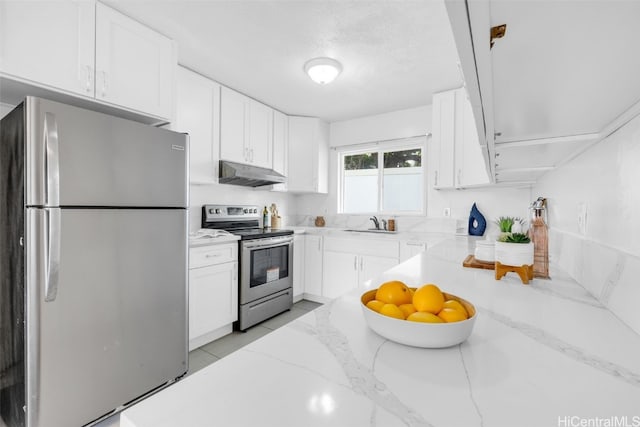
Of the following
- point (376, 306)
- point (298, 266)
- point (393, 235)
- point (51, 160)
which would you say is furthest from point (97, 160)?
point (393, 235)

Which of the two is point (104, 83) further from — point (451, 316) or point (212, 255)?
point (451, 316)

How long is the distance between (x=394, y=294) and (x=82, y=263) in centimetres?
155

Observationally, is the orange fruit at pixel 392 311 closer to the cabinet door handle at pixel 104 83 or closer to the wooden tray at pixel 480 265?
the wooden tray at pixel 480 265

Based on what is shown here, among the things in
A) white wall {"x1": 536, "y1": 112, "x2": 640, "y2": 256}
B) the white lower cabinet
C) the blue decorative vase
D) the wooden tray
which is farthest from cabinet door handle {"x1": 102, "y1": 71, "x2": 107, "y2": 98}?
the blue decorative vase

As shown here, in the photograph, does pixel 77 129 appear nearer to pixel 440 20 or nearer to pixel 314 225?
pixel 440 20

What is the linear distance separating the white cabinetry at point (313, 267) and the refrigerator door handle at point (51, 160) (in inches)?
99.4

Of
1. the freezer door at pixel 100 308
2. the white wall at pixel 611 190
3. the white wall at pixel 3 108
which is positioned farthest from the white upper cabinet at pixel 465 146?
the white wall at pixel 3 108

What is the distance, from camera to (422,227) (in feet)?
11.2

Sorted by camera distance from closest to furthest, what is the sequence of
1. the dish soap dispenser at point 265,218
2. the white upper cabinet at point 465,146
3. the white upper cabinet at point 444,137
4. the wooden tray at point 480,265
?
the wooden tray at point 480,265 → the white upper cabinet at point 465,146 → the white upper cabinet at point 444,137 → the dish soap dispenser at point 265,218

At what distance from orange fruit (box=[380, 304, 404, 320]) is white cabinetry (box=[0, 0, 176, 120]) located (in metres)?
2.06

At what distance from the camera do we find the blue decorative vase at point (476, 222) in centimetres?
297

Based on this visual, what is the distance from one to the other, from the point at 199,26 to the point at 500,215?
127 inches

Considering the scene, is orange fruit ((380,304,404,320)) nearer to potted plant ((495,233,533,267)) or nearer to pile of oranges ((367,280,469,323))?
pile of oranges ((367,280,469,323))

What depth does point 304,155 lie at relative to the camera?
377cm
